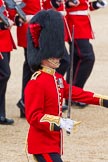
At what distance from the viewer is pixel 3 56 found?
244 inches

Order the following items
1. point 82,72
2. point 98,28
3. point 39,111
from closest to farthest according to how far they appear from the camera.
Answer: point 39,111 → point 82,72 → point 98,28

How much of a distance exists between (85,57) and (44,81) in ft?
10.7

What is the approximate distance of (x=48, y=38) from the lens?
385 centimetres

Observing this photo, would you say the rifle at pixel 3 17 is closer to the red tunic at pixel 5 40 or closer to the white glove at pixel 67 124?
the red tunic at pixel 5 40

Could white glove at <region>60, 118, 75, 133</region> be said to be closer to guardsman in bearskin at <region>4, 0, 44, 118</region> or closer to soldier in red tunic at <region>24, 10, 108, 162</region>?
soldier in red tunic at <region>24, 10, 108, 162</region>

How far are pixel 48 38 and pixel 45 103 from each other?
0.37 meters

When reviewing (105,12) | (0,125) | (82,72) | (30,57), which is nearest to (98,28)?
(105,12)

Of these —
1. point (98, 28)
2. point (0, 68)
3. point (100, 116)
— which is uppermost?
point (0, 68)

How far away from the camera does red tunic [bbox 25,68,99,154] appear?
3.73 m

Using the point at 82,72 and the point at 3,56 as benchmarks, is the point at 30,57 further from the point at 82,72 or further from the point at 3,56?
the point at 82,72

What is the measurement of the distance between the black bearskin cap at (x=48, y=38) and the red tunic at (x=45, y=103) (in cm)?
11

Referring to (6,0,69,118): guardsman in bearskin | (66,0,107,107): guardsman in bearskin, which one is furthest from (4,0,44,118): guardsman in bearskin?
(66,0,107,107): guardsman in bearskin

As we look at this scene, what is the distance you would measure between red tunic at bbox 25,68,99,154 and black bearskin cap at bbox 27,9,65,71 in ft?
0.36

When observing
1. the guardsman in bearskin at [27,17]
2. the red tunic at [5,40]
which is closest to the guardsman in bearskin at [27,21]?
the guardsman in bearskin at [27,17]
